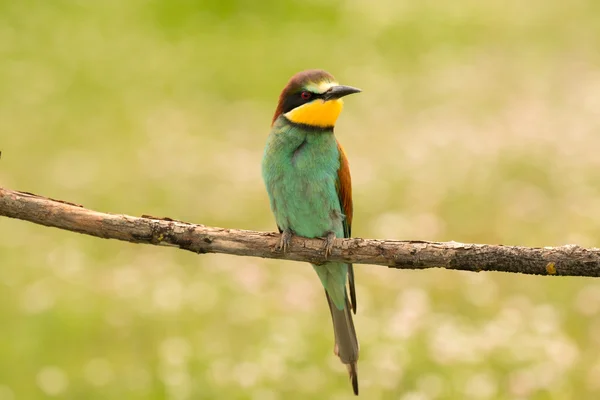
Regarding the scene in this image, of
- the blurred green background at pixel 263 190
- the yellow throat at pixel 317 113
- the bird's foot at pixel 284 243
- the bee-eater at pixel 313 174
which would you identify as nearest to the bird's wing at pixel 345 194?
the bee-eater at pixel 313 174

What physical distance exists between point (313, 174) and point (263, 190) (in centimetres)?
348

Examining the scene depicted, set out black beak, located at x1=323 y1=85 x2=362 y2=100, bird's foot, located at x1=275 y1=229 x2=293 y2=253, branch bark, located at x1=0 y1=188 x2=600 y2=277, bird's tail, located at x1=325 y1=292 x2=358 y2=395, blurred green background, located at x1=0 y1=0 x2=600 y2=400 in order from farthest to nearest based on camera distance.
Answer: blurred green background, located at x1=0 y1=0 x2=600 y2=400 → bird's tail, located at x1=325 y1=292 x2=358 y2=395 → black beak, located at x1=323 y1=85 x2=362 y2=100 → bird's foot, located at x1=275 y1=229 x2=293 y2=253 → branch bark, located at x1=0 y1=188 x2=600 y2=277

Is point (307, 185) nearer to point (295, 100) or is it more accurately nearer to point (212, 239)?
point (295, 100)

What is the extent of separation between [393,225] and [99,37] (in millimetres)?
5325

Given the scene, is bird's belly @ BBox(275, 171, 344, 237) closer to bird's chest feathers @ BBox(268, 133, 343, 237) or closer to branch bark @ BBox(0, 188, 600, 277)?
bird's chest feathers @ BBox(268, 133, 343, 237)

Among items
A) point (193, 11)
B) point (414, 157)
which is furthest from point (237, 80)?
point (414, 157)

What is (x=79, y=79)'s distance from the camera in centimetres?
952

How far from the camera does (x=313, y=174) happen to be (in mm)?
3896

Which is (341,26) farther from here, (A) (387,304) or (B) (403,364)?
(B) (403,364)

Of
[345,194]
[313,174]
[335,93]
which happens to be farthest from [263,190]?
[335,93]

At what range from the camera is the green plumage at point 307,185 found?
152 inches

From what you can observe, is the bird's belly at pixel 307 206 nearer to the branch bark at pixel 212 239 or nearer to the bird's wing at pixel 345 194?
the bird's wing at pixel 345 194

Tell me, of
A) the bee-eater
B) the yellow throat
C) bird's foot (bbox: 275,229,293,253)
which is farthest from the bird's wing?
bird's foot (bbox: 275,229,293,253)

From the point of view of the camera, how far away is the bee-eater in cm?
386
